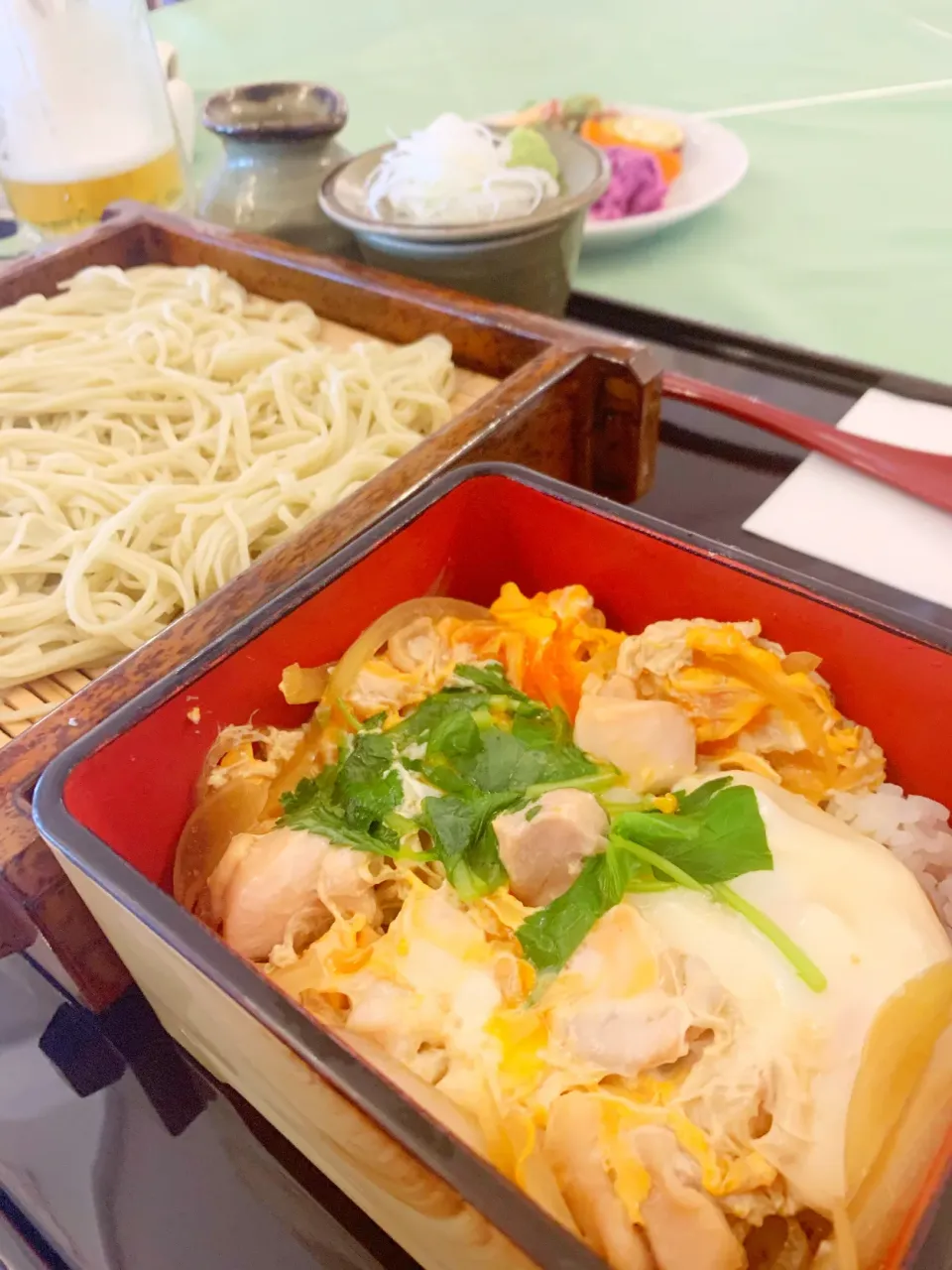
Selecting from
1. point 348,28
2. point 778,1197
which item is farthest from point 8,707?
point 348,28

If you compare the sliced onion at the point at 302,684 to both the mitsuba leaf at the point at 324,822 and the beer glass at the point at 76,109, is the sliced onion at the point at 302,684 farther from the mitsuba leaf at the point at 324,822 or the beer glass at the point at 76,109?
the beer glass at the point at 76,109

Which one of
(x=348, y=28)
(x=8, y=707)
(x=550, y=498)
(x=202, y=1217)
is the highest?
(x=348, y=28)

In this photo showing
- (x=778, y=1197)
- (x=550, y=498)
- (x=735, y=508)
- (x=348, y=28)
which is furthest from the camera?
(x=348, y=28)

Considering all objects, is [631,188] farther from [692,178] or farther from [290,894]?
[290,894]

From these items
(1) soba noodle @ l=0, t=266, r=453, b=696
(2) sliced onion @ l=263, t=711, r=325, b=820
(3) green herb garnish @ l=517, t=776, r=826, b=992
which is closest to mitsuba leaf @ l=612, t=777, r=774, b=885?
(3) green herb garnish @ l=517, t=776, r=826, b=992

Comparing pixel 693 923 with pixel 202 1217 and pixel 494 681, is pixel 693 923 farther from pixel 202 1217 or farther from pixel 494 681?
pixel 202 1217

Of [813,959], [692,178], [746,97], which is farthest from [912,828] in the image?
[746,97]
